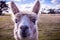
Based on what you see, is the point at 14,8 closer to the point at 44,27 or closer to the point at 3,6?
the point at 3,6

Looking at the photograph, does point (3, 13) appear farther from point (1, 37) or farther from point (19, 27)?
point (19, 27)

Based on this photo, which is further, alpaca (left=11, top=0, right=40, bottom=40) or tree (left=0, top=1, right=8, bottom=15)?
tree (left=0, top=1, right=8, bottom=15)

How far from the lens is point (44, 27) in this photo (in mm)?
1736

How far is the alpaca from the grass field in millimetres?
261

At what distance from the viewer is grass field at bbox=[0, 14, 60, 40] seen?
5.54 feet

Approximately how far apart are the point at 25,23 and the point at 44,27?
0.48 meters

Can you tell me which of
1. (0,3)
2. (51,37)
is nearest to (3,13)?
(0,3)

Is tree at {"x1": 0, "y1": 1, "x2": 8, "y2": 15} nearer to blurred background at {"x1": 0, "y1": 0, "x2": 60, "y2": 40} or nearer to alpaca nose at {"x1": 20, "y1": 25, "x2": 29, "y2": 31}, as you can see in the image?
blurred background at {"x1": 0, "y1": 0, "x2": 60, "y2": 40}

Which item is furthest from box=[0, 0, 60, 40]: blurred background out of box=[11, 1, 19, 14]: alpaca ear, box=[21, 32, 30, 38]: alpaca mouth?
box=[21, 32, 30, 38]: alpaca mouth

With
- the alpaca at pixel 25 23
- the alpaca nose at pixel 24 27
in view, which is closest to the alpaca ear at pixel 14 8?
the alpaca at pixel 25 23

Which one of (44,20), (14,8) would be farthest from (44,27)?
(14,8)

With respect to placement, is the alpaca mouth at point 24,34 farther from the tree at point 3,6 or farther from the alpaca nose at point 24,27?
the tree at point 3,6

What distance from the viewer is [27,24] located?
1307 mm

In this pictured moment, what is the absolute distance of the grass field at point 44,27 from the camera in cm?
169
